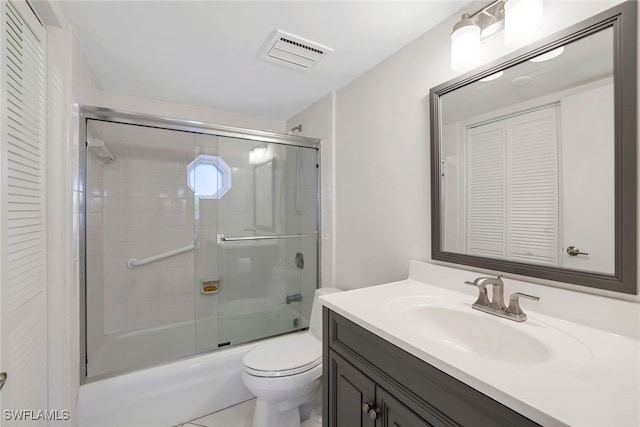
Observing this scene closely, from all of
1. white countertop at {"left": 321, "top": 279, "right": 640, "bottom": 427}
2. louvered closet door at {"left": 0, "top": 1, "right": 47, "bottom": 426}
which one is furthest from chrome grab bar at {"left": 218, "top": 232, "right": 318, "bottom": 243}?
white countertop at {"left": 321, "top": 279, "right": 640, "bottom": 427}

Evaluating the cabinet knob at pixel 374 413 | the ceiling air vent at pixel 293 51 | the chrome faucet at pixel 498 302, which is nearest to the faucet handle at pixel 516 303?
the chrome faucet at pixel 498 302

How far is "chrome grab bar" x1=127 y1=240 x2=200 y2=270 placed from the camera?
2.25 metres

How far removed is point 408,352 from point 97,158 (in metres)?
2.28

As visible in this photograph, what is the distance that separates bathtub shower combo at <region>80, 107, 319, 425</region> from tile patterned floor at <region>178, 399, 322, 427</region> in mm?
56

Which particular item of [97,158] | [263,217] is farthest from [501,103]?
[97,158]

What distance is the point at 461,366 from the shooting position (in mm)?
626

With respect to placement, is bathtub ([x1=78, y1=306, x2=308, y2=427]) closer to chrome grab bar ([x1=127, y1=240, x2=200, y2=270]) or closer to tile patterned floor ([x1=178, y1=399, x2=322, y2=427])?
tile patterned floor ([x1=178, y1=399, x2=322, y2=427])

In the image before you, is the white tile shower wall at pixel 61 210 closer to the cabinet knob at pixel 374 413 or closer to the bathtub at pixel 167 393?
the bathtub at pixel 167 393

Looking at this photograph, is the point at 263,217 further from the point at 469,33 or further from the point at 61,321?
the point at 469,33

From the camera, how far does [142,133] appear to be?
229 centimetres

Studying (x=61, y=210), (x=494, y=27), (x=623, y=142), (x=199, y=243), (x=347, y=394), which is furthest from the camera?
(x=199, y=243)

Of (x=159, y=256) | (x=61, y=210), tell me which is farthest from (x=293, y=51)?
(x=159, y=256)

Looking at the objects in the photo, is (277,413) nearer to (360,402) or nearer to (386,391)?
(360,402)

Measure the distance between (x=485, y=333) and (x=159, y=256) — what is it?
2.40 m
